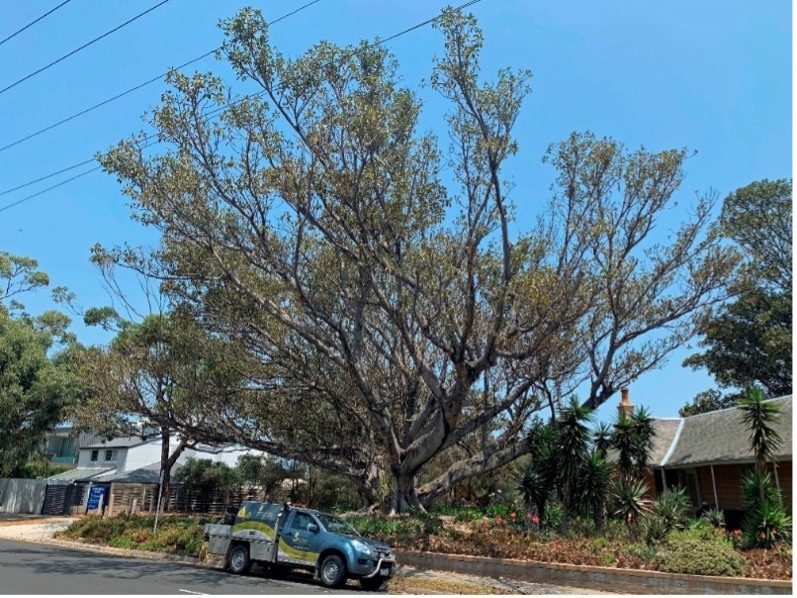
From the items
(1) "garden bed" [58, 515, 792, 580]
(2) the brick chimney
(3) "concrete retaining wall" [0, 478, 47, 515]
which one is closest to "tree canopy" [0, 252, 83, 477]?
(3) "concrete retaining wall" [0, 478, 47, 515]

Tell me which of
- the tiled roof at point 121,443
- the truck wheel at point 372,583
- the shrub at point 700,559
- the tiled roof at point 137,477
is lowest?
the truck wheel at point 372,583

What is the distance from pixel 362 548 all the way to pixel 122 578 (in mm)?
4894

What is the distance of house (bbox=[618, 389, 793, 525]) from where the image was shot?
2194 cm

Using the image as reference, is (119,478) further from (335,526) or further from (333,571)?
(333,571)

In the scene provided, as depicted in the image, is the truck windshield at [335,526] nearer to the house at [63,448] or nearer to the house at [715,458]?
the house at [715,458]

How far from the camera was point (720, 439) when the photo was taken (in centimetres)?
2452

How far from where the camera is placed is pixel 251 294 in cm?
1905

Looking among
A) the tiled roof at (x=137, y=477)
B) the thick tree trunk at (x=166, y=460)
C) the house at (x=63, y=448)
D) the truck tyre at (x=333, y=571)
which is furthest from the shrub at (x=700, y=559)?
the house at (x=63, y=448)

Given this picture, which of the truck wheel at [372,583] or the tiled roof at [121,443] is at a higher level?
the tiled roof at [121,443]

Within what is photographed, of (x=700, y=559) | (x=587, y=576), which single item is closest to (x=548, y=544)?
(x=587, y=576)

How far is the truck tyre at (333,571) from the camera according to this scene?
14.2 m

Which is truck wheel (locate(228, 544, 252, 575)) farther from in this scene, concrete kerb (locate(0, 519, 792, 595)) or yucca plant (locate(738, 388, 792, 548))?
yucca plant (locate(738, 388, 792, 548))

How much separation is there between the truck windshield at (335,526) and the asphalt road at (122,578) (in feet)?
3.94

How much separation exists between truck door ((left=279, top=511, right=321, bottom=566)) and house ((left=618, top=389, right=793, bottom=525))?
12647mm
